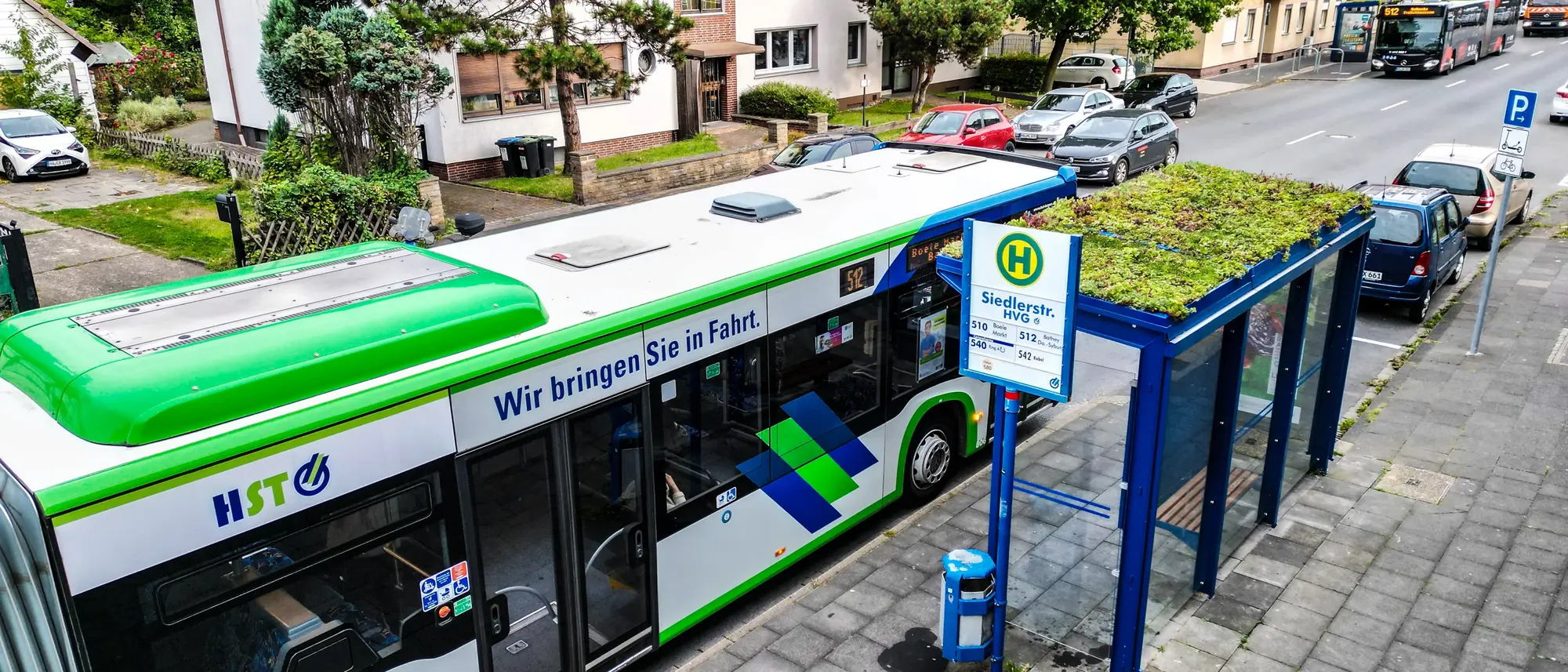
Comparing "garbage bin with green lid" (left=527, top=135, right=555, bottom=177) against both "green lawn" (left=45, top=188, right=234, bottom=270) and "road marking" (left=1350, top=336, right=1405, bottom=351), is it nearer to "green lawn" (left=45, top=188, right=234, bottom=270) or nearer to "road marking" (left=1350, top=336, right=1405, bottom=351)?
"green lawn" (left=45, top=188, right=234, bottom=270)

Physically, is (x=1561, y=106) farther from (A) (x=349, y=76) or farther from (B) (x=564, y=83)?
(A) (x=349, y=76)

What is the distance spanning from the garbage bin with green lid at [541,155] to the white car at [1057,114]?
11.3 meters

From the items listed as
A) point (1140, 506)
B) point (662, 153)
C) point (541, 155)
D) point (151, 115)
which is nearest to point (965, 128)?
point (662, 153)

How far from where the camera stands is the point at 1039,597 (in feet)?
24.7

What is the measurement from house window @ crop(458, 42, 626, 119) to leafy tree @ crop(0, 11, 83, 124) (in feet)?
48.4

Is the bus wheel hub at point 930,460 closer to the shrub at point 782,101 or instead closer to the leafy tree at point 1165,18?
the shrub at point 782,101

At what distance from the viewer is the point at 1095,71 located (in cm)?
3731

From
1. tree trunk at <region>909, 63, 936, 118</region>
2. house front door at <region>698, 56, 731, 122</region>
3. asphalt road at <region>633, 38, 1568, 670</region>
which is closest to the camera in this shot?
asphalt road at <region>633, 38, 1568, 670</region>

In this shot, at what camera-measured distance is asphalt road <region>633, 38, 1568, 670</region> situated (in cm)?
759

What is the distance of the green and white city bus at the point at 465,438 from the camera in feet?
14.0

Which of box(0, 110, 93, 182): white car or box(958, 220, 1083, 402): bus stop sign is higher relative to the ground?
box(958, 220, 1083, 402): bus stop sign

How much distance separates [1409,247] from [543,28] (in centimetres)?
1635

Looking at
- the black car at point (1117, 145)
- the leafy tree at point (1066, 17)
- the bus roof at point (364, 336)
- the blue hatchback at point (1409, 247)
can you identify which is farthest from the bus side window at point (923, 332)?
the leafy tree at point (1066, 17)

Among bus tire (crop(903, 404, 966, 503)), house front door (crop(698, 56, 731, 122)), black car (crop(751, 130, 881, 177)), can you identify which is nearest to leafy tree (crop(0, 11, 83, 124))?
house front door (crop(698, 56, 731, 122))
